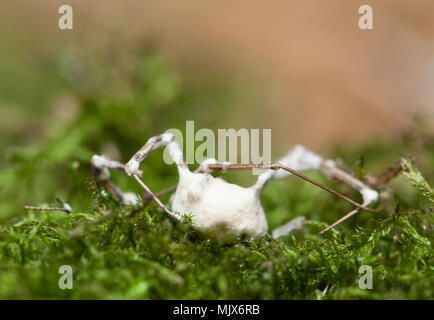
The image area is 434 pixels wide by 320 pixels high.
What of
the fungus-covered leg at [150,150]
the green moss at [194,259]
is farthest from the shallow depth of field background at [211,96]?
the fungus-covered leg at [150,150]

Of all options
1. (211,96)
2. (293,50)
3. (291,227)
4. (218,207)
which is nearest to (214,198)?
(218,207)

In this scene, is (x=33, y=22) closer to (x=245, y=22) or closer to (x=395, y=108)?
(x=245, y=22)

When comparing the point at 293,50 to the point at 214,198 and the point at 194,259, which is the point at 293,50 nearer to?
the point at 214,198

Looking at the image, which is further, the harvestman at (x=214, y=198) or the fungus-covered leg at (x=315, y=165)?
the fungus-covered leg at (x=315, y=165)

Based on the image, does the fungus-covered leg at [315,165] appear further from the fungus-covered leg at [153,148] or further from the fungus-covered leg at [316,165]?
the fungus-covered leg at [153,148]

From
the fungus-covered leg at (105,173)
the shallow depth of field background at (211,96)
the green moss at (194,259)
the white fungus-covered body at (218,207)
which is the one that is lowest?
the green moss at (194,259)

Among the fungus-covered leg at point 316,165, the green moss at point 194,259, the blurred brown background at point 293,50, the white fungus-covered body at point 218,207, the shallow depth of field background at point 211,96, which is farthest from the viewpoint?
the blurred brown background at point 293,50
